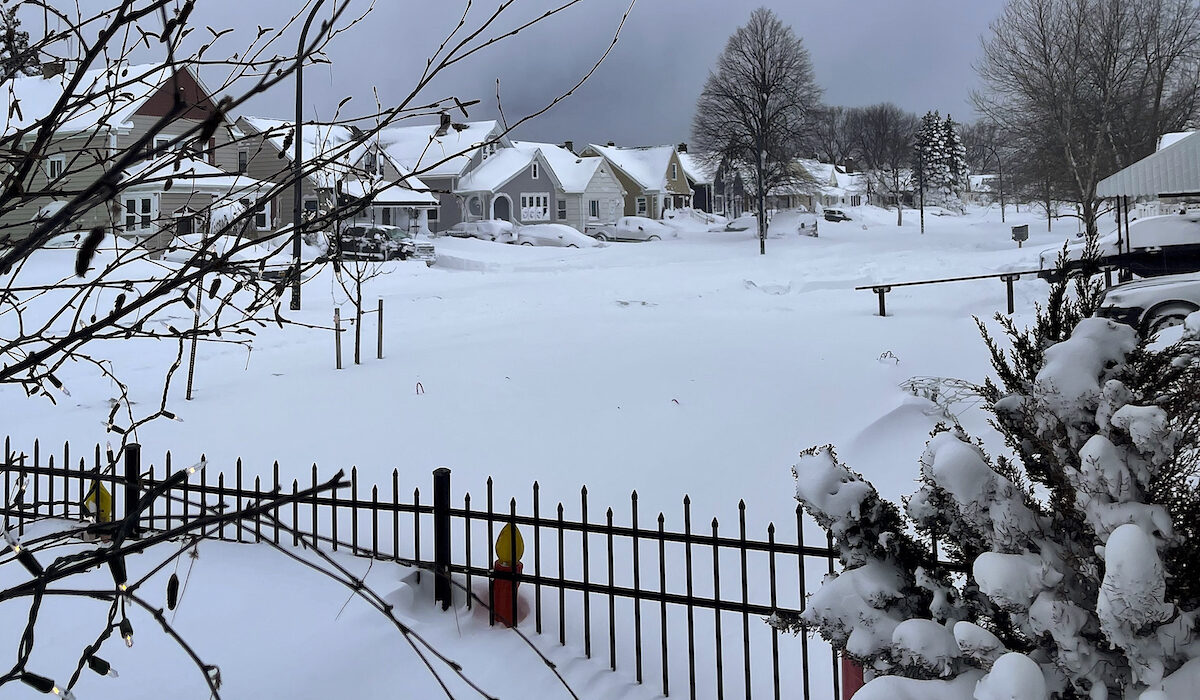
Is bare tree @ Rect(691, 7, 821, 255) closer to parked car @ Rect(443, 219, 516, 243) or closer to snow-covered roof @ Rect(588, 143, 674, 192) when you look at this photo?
parked car @ Rect(443, 219, 516, 243)

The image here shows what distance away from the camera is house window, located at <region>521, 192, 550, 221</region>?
61.2 metres

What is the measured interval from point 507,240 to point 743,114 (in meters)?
13.6

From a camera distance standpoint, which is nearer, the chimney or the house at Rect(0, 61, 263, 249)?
the house at Rect(0, 61, 263, 249)

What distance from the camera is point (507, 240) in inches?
1992

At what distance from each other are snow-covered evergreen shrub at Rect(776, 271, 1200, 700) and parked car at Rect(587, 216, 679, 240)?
50.2 metres

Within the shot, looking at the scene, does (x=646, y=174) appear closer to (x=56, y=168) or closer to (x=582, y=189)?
(x=582, y=189)

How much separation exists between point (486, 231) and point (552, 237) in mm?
4779

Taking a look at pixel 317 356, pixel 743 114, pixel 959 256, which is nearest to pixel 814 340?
pixel 317 356

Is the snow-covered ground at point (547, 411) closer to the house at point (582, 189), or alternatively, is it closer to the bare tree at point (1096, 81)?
the bare tree at point (1096, 81)

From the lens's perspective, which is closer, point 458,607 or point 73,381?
point 458,607

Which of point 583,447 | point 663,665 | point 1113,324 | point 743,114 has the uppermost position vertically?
point 743,114

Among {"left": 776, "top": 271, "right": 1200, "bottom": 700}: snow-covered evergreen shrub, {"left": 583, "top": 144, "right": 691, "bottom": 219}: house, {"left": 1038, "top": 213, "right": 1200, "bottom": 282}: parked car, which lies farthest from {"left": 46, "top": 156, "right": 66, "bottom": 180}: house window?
{"left": 583, "top": 144, "right": 691, "bottom": 219}: house

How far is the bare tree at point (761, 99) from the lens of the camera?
47656mm

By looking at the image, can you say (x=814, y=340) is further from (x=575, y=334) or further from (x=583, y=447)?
(x=583, y=447)
